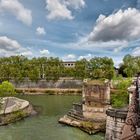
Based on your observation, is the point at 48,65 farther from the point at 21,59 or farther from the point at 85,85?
the point at 85,85

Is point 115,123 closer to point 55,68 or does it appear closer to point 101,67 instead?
point 55,68

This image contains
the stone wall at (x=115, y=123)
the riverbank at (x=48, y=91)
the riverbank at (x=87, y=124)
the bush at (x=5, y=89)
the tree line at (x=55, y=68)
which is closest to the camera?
the stone wall at (x=115, y=123)

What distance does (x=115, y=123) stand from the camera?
59.9 feet

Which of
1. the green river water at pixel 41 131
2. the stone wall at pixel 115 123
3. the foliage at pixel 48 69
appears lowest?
the green river water at pixel 41 131

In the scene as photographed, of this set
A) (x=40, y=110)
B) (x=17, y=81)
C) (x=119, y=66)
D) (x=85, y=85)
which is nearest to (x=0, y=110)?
(x=40, y=110)

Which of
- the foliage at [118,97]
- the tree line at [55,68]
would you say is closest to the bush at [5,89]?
the foliage at [118,97]

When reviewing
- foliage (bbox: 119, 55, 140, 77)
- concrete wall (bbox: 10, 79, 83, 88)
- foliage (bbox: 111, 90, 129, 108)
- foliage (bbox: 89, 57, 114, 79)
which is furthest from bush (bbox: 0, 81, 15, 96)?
foliage (bbox: 119, 55, 140, 77)

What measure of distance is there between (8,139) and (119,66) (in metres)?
62.9

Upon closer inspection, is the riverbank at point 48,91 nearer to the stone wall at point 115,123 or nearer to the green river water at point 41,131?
the green river water at point 41,131

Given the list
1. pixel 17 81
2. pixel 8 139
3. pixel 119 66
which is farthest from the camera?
pixel 119 66

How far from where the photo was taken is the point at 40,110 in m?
35.7

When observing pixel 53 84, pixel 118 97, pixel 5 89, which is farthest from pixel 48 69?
pixel 118 97

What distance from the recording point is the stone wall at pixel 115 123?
17750 millimetres

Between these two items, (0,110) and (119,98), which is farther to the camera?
(0,110)
